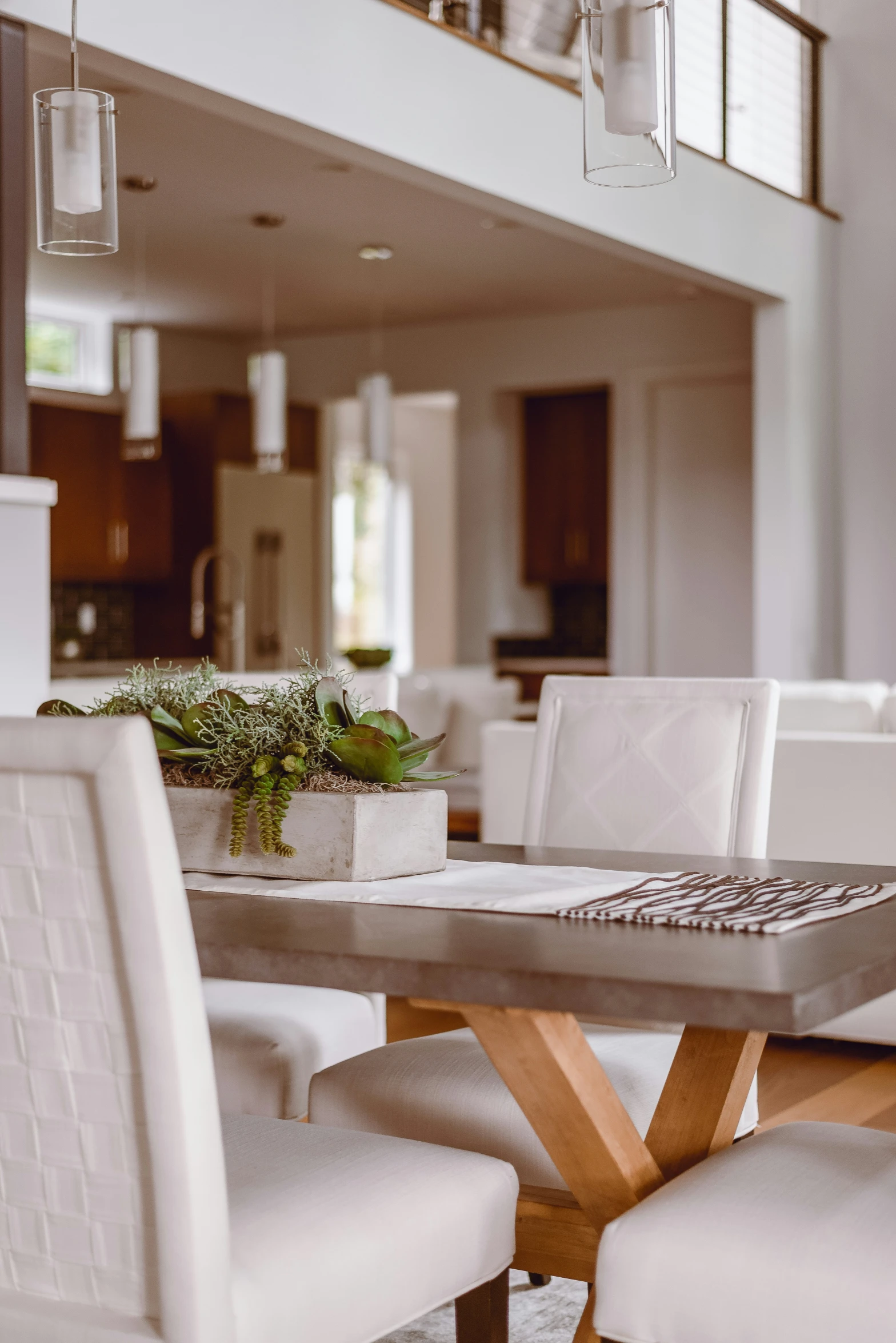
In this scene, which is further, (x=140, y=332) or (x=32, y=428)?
(x=32, y=428)

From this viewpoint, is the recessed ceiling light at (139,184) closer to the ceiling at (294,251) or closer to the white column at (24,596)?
the ceiling at (294,251)

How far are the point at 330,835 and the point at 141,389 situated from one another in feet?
15.5

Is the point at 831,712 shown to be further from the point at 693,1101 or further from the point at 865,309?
the point at 865,309

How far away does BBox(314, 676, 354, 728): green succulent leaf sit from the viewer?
1.77 metres

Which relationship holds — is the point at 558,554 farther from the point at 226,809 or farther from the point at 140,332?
the point at 226,809

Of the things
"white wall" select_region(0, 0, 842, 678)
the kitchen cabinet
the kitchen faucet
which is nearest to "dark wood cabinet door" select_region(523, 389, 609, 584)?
the kitchen cabinet

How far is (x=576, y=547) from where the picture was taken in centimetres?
909

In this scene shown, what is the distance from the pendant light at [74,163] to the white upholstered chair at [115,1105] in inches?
45.5

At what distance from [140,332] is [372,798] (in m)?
4.85

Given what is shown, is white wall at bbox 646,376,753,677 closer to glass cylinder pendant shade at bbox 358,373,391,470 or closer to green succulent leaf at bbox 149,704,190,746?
glass cylinder pendant shade at bbox 358,373,391,470

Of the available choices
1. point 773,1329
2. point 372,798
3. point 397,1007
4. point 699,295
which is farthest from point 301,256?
point 773,1329

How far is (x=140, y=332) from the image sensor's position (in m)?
6.18

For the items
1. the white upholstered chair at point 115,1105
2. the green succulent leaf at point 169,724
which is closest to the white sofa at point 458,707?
the green succulent leaf at point 169,724

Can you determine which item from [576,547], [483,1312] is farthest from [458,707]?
[483,1312]
